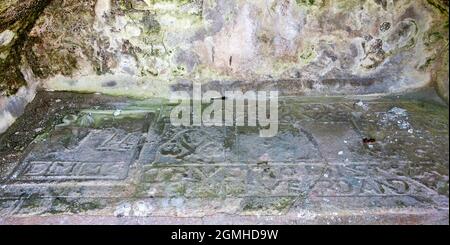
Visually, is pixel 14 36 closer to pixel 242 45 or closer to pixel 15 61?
pixel 15 61

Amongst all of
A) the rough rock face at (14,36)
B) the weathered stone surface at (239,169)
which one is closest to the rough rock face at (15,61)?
the rough rock face at (14,36)

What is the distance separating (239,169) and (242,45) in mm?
1074

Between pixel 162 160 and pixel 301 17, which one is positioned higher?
pixel 301 17

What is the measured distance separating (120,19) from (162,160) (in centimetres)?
Result: 118

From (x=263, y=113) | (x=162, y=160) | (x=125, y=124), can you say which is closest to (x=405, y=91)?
(x=263, y=113)

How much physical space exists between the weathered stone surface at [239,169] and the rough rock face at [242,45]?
0.80 feet

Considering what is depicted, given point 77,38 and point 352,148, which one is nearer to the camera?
point 352,148

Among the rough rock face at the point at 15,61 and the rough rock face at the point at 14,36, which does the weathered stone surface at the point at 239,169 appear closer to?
the rough rock face at the point at 15,61

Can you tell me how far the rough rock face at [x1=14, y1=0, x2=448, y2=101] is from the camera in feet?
9.34

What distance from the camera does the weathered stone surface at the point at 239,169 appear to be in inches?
78.7

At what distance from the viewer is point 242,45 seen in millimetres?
2941

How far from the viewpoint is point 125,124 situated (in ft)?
9.05
